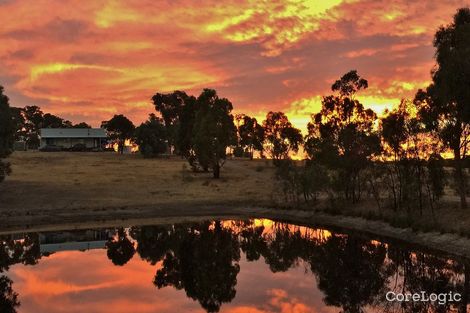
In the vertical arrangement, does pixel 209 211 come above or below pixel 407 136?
below

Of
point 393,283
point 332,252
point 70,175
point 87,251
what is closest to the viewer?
point 393,283

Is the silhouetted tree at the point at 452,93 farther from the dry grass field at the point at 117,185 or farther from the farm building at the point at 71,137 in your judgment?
the farm building at the point at 71,137

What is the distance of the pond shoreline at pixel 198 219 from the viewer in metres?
46.3

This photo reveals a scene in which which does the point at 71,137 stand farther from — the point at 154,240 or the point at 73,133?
the point at 154,240

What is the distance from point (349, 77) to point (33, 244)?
157 feet

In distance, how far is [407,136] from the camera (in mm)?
47469

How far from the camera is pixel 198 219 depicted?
214 feet

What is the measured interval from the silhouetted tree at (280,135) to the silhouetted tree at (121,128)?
48168mm

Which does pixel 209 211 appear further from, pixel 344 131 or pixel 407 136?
pixel 407 136

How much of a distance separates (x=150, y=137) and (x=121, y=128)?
24173 mm

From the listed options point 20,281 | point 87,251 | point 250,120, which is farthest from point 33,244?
point 250,120

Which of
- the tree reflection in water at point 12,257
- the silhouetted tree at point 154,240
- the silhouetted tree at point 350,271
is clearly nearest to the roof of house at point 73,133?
the silhouetted tree at point 154,240

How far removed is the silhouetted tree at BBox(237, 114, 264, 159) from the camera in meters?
158

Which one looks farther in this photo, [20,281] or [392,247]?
[392,247]
